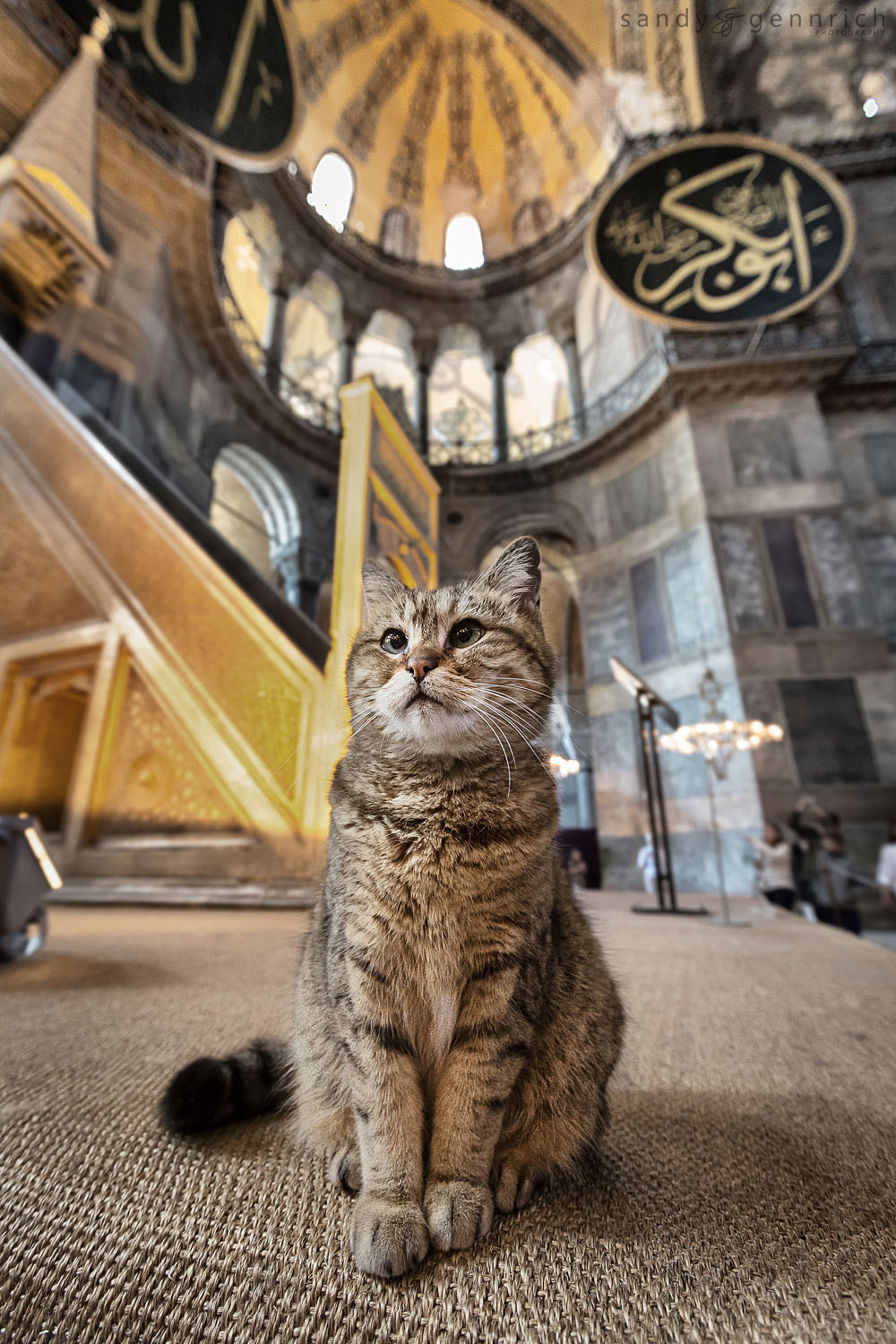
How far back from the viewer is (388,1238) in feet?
2.15

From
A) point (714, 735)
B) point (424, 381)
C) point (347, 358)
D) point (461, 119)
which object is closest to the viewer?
point (714, 735)

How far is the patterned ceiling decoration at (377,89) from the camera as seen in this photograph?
13.0 metres

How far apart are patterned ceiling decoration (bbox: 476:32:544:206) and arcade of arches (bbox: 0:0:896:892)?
74 millimetres

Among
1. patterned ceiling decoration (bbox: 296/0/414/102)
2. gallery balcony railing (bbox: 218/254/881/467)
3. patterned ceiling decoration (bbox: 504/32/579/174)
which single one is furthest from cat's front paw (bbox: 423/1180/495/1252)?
patterned ceiling decoration (bbox: 504/32/579/174)

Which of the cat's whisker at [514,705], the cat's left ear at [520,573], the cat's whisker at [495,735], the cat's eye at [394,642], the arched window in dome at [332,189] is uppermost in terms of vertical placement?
the arched window in dome at [332,189]

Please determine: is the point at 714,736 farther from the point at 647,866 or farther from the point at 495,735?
the point at 495,735

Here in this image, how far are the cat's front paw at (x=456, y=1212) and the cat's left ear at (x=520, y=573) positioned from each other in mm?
877

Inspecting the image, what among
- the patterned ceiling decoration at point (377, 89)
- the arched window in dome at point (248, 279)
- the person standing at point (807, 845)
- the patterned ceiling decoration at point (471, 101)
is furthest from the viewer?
the patterned ceiling decoration at point (377, 89)

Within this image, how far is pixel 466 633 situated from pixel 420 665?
134mm

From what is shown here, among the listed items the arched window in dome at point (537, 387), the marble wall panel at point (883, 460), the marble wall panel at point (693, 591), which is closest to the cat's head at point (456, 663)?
the marble wall panel at point (693, 591)

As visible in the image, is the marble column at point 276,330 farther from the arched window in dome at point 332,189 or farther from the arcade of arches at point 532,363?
the arched window in dome at point 332,189

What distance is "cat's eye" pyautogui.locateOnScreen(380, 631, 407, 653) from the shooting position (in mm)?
997

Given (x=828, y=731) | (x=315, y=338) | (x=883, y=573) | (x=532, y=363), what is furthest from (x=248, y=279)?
(x=828, y=731)

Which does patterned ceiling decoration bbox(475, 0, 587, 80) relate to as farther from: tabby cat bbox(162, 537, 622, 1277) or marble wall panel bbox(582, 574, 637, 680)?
tabby cat bbox(162, 537, 622, 1277)
